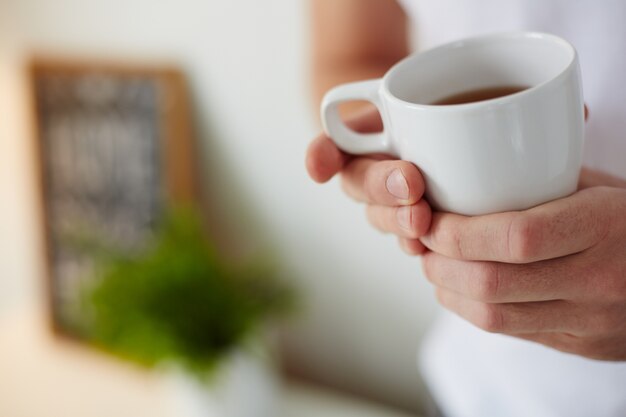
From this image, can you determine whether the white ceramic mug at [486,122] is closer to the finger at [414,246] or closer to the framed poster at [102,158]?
the finger at [414,246]

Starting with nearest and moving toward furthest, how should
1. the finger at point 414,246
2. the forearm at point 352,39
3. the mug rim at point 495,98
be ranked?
the mug rim at point 495,98
the finger at point 414,246
the forearm at point 352,39

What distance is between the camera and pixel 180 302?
1.03 m

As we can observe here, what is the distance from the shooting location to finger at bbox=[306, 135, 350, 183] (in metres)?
0.46

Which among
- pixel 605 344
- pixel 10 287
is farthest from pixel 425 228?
pixel 10 287

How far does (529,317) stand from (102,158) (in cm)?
107

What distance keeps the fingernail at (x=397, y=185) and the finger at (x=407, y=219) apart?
1 cm

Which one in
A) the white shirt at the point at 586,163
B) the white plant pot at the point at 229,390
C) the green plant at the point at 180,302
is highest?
the white shirt at the point at 586,163

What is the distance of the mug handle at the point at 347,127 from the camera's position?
42 cm

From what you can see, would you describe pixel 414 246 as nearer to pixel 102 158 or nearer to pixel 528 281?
pixel 528 281

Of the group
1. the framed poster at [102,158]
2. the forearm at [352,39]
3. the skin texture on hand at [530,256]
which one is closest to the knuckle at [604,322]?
the skin texture on hand at [530,256]

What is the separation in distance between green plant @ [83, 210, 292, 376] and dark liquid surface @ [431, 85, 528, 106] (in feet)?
2.20

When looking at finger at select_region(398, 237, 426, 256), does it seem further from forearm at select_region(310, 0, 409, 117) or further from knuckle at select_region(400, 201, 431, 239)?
forearm at select_region(310, 0, 409, 117)

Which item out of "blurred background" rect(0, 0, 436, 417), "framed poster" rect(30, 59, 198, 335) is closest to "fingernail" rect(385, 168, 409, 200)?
"blurred background" rect(0, 0, 436, 417)

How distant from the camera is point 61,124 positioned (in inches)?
53.7
